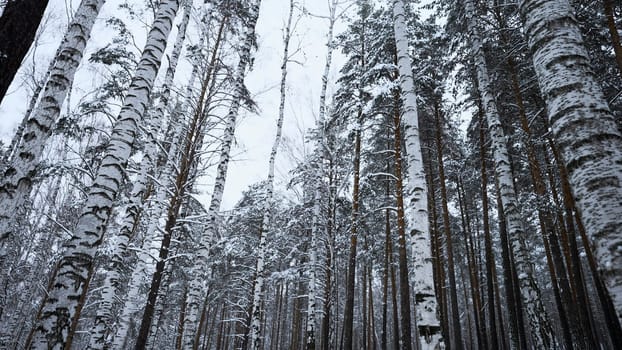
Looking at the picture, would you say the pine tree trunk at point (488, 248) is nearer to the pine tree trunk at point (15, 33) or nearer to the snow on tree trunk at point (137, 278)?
the snow on tree trunk at point (137, 278)

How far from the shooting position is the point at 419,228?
580cm

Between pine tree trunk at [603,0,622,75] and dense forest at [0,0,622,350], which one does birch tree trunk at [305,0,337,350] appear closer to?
dense forest at [0,0,622,350]

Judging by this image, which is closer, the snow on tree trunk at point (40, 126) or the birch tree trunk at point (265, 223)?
the snow on tree trunk at point (40, 126)

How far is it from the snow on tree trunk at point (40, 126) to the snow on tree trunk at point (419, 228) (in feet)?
19.9

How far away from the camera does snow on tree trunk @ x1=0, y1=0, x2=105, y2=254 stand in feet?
12.7

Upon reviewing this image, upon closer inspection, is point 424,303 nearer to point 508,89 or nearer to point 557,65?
point 557,65

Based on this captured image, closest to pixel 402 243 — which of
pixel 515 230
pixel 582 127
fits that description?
pixel 515 230

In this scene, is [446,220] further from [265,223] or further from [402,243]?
[265,223]

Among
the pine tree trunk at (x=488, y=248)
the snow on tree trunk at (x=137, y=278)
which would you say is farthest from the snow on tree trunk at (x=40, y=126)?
the pine tree trunk at (x=488, y=248)

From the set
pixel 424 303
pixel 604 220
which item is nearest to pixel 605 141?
pixel 604 220

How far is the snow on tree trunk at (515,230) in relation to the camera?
7.39m

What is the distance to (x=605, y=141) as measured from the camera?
2035 mm

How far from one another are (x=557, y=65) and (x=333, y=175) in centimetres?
1212

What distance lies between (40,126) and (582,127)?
6177mm
